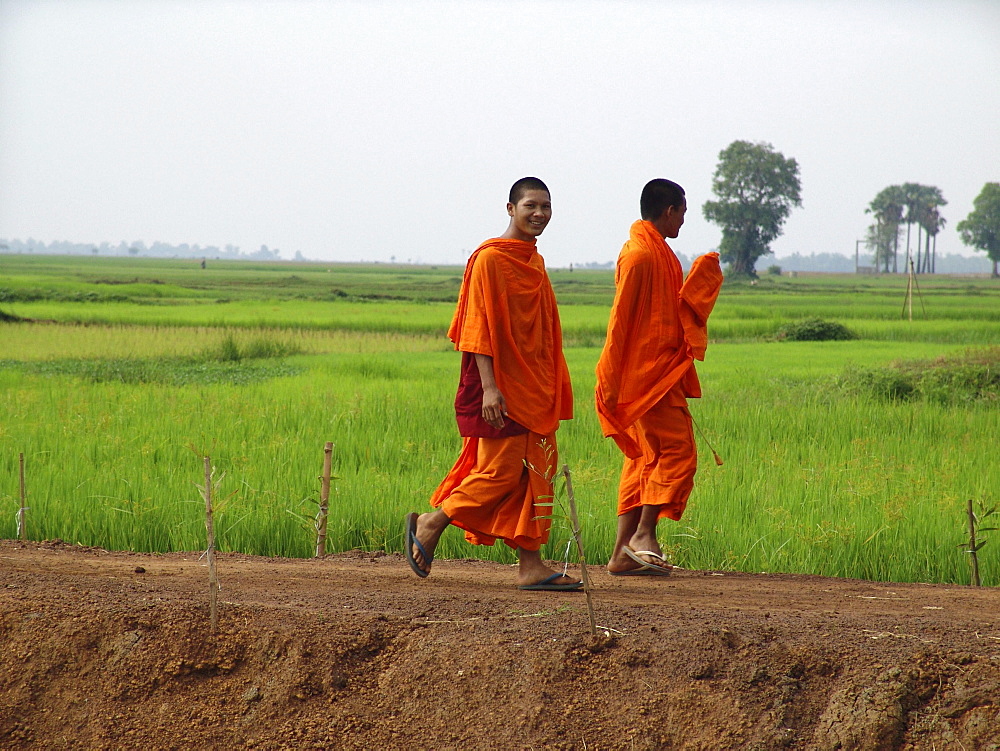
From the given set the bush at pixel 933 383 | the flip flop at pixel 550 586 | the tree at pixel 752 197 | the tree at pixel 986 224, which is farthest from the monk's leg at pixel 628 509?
the tree at pixel 986 224

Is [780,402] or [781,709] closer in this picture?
[781,709]

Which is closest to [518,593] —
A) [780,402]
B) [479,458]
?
[479,458]

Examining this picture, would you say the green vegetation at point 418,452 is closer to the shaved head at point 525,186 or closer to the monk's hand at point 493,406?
the monk's hand at point 493,406

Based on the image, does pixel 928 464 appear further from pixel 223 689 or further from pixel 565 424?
pixel 223 689

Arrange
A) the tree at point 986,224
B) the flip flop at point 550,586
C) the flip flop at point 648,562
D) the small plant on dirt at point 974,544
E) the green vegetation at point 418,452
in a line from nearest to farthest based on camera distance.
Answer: the flip flop at point 550,586 < the small plant on dirt at point 974,544 < the flip flop at point 648,562 < the green vegetation at point 418,452 < the tree at point 986,224

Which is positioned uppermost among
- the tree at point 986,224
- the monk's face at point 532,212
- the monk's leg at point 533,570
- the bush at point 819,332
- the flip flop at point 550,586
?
the tree at point 986,224

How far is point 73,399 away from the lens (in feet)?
28.1

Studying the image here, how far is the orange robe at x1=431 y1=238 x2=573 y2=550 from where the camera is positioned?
11.6 feet

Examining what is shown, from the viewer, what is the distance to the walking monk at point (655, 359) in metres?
3.88

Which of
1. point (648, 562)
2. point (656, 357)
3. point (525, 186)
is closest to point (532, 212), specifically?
point (525, 186)

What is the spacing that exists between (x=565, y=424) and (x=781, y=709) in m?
5.13

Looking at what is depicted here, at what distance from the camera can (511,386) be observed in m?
3.59

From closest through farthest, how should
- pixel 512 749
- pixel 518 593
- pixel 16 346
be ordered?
pixel 512 749, pixel 518 593, pixel 16 346

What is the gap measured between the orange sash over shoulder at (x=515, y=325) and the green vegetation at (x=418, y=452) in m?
1.23
